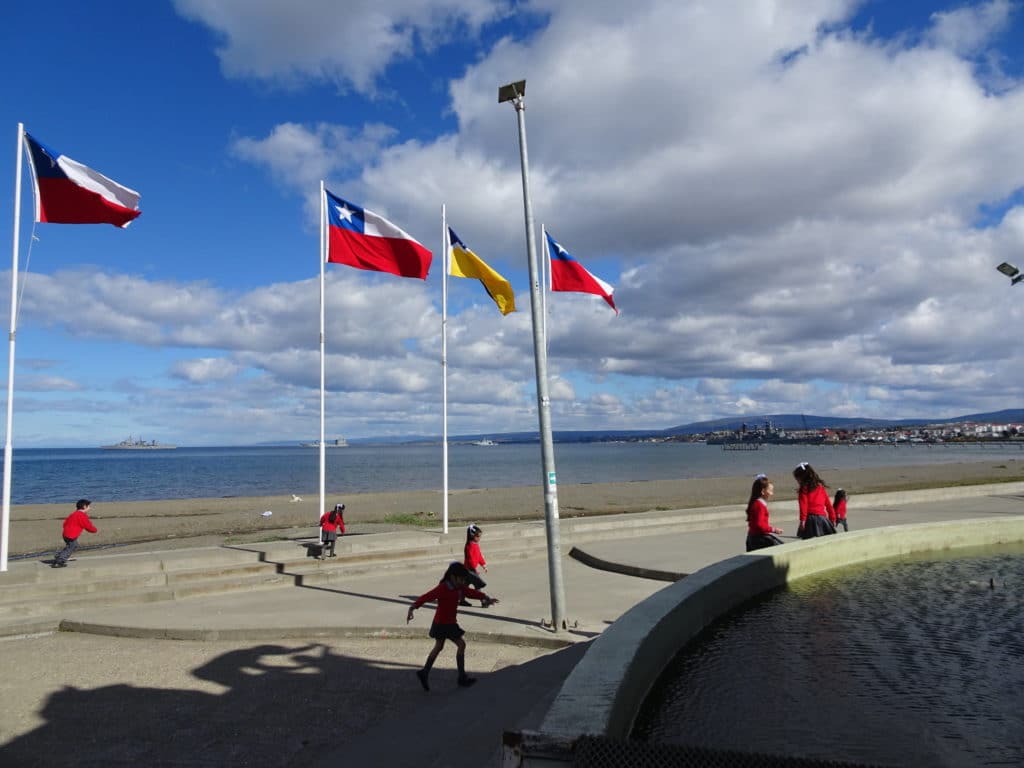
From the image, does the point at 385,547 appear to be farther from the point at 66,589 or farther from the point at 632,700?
the point at 632,700

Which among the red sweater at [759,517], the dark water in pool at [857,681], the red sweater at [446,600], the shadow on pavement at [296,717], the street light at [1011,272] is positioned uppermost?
the street light at [1011,272]

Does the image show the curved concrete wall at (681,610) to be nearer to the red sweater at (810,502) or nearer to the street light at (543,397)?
the red sweater at (810,502)

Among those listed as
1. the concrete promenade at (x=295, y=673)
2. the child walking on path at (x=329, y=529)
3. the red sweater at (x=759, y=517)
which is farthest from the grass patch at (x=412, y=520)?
the red sweater at (x=759, y=517)

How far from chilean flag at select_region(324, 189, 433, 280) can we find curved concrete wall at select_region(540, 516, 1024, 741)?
9451 mm

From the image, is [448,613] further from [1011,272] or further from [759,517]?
[1011,272]

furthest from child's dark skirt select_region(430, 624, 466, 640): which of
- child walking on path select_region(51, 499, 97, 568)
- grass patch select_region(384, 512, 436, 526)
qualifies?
grass patch select_region(384, 512, 436, 526)

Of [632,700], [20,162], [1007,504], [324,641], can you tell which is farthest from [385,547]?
[1007,504]

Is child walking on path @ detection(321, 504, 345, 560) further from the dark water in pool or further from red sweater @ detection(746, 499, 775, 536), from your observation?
the dark water in pool

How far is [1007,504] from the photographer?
24969 mm

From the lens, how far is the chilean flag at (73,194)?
1215 centimetres

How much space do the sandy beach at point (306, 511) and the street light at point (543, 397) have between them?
40.4ft

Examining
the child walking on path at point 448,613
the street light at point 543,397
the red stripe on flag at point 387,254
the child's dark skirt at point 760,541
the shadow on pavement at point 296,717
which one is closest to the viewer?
the shadow on pavement at point 296,717

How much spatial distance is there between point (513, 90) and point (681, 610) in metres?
→ 6.95

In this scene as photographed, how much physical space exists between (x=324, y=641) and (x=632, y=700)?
5.80 metres
